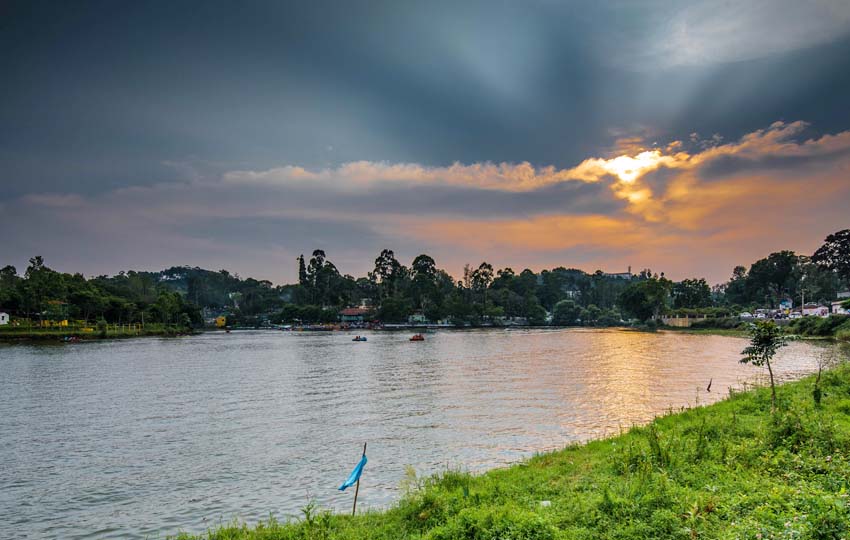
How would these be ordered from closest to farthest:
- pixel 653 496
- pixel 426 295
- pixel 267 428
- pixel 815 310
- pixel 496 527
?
pixel 496 527
pixel 653 496
pixel 267 428
pixel 815 310
pixel 426 295

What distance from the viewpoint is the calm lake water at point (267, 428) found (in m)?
12.7

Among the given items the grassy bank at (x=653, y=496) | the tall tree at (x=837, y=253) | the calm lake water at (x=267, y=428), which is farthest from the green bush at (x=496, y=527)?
the tall tree at (x=837, y=253)

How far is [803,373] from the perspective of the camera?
Result: 3167cm

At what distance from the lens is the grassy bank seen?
24.2 feet

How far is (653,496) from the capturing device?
8.55m

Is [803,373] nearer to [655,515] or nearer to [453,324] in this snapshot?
[655,515]

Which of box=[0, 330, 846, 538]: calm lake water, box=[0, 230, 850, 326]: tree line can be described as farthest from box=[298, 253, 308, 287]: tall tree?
box=[0, 330, 846, 538]: calm lake water

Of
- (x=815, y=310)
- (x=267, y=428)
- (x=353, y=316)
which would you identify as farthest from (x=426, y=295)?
(x=267, y=428)

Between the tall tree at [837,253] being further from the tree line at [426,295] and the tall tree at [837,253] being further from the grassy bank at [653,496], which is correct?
the grassy bank at [653,496]

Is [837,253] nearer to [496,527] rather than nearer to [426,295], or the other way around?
[426,295]

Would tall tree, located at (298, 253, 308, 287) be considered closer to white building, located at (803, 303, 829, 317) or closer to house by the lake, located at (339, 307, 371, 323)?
house by the lake, located at (339, 307, 371, 323)

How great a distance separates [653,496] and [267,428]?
54.3 ft

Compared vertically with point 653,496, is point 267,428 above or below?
below

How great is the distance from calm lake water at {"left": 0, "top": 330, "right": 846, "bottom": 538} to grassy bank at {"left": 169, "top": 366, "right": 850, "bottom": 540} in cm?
256
